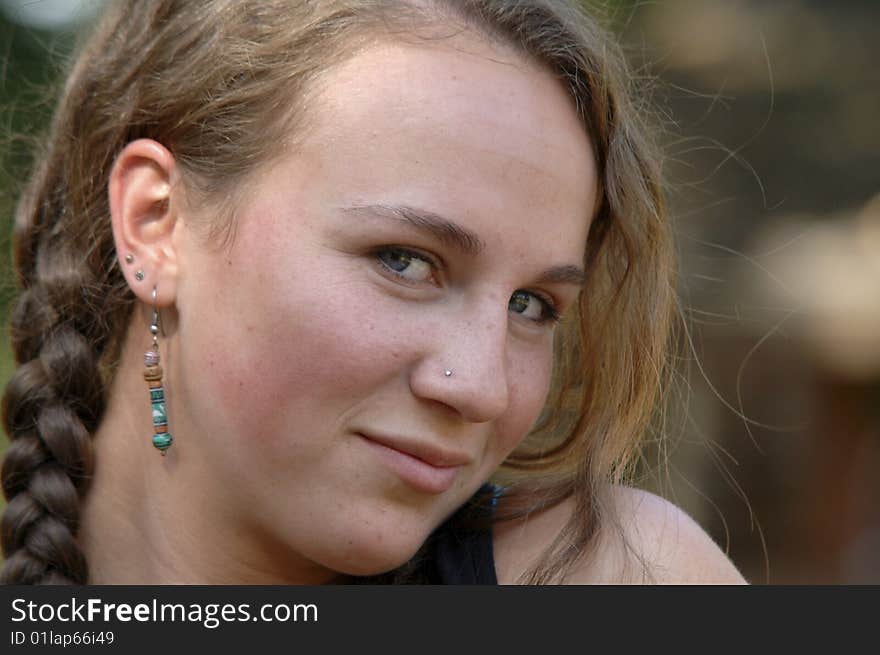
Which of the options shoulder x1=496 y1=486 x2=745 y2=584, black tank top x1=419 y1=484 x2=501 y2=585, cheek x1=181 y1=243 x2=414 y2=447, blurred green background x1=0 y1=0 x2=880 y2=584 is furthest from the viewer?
blurred green background x1=0 y1=0 x2=880 y2=584

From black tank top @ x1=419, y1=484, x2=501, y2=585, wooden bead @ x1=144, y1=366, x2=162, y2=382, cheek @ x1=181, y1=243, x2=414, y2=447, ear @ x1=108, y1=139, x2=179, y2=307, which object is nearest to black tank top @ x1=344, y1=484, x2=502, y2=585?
black tank top @ x1=419, y1=484, x2=501, y2=585

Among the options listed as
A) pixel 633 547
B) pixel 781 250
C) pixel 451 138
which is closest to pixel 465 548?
pixel 633 547

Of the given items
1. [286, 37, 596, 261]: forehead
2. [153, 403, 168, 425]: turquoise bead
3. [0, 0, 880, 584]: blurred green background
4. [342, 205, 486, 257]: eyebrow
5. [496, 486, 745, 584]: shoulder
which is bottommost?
[496, 486, 745, 584]: shoulder

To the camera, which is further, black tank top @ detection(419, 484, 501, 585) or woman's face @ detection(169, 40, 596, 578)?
black tank top @ detection(419, 484, 501, 585)

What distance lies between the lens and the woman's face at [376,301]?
6.27 feet

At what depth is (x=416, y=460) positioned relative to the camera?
1960mm

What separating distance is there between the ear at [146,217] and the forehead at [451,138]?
39 centimetres

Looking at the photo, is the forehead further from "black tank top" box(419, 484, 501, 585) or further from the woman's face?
"black tank top" box(419, 484, 501, 585)

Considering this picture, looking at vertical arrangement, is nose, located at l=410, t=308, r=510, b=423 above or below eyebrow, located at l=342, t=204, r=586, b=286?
below

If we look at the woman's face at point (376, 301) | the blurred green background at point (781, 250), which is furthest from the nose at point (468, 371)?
the blurred green background at point (781, 250)

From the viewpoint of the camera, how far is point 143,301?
222 centimetres

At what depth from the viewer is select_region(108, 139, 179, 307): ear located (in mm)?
2164

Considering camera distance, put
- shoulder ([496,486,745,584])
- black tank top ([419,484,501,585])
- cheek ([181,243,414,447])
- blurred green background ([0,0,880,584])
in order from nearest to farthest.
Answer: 1. cheek ([181,243,414,447])
2. shoulder ([496,486,745,584])
3. black tank top ([419,484,501,585])
4. blurred green background ([0,0,880,584])

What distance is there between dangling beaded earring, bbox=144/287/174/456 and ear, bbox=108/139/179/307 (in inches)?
1.5
